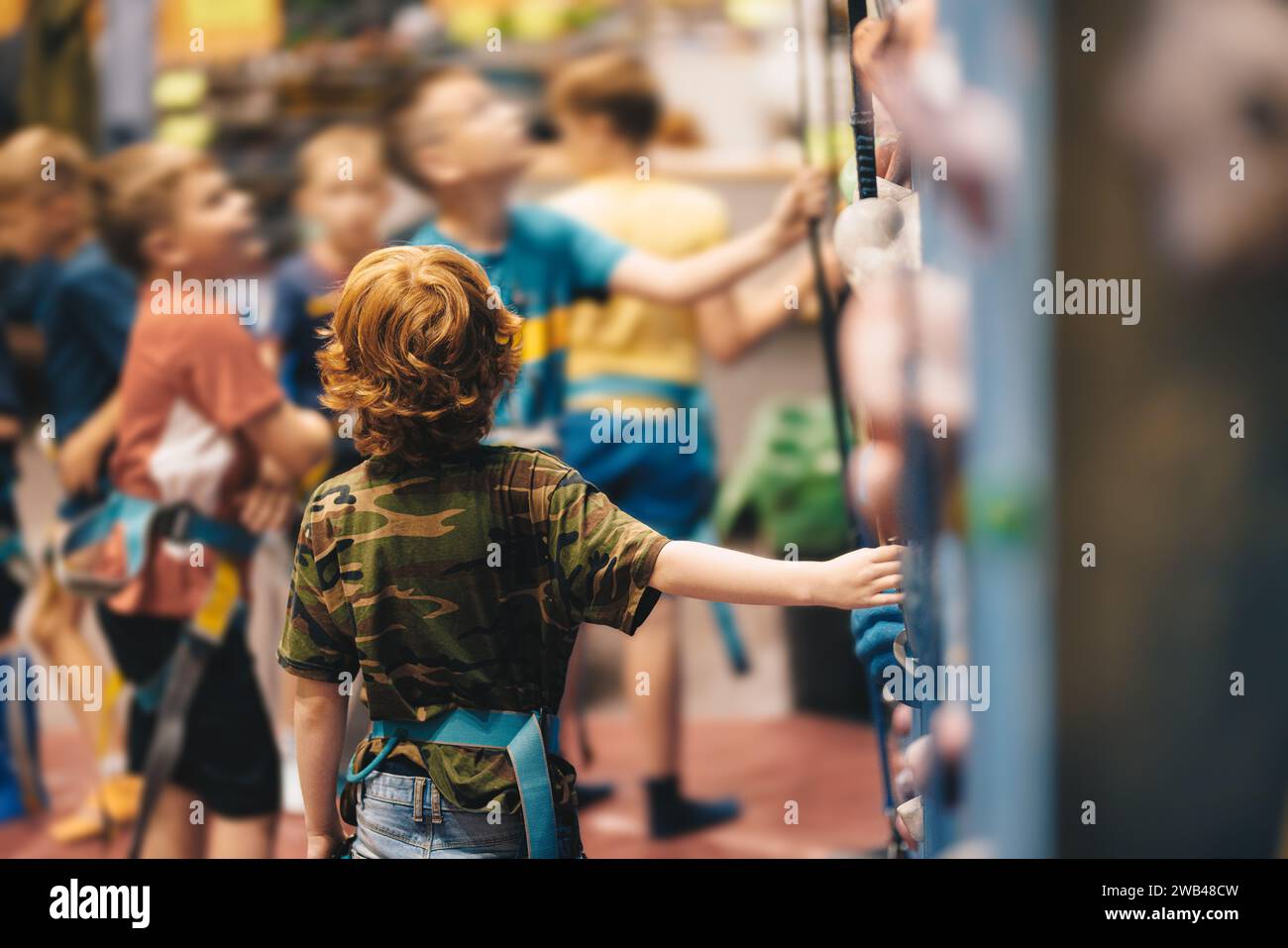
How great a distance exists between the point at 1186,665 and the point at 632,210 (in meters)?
2.70

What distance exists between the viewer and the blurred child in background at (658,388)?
3.41 m

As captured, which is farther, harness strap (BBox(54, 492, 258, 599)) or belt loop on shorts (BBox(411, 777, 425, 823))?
harness strap (BBox(54, 492, 258, 599))

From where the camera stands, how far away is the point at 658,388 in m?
3.48

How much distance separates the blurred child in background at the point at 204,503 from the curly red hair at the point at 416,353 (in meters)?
1.36

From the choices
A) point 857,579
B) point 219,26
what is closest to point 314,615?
point 857,579

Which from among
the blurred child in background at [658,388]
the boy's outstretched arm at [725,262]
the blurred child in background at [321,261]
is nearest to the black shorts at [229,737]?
the blurred child in background at [321,261]

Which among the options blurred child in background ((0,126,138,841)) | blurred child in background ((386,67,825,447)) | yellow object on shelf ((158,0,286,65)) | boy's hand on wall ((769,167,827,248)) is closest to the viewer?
boy's hand on wall ((769,167,827,248))

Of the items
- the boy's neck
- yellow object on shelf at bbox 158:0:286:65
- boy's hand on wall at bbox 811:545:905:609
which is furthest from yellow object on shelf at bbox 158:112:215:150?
boy's hand on wall at bbox 811:545:905:609

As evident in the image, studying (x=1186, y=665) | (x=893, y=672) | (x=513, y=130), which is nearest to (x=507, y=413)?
(x=513, y=130)

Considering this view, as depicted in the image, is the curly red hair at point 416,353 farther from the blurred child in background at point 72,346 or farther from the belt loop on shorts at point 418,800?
the blurred child in background at point 72,346

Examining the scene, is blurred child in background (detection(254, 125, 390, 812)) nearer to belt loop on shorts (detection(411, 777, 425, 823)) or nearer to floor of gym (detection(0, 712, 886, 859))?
floor of gym (detection(0, 712, 886, 859))

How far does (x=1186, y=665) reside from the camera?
1.06 m

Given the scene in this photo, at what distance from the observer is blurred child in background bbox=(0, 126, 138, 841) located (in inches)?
125
